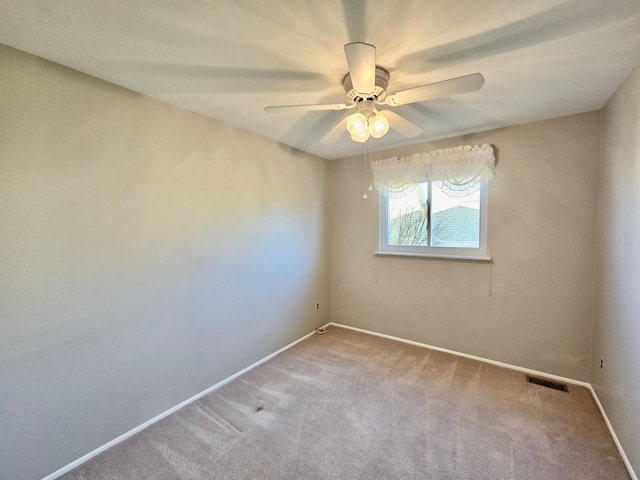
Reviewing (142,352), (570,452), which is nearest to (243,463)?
(142,352)

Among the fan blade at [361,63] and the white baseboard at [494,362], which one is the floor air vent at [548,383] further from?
the fan blade at [361,63]

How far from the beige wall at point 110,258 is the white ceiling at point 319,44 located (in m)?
0.29

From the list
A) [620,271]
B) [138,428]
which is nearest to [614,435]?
[620,271]

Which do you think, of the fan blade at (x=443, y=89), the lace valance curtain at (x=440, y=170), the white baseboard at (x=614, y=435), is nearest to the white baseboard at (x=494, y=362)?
the white baseboard at (x=614, y=435)

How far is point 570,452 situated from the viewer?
159 centimetres

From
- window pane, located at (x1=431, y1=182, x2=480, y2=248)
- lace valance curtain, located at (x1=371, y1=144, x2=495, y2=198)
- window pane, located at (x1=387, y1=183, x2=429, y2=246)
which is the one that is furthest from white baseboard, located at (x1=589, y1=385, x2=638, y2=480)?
lace valance curtain, located at (x1=371, y1=144, x2=495, y2=198)

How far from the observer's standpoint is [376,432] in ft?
5.82

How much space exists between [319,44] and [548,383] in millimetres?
3120

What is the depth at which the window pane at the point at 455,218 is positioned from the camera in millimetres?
2680

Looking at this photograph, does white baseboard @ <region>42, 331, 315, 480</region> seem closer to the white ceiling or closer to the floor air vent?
the white ceiling

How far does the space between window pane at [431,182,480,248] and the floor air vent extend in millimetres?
1256

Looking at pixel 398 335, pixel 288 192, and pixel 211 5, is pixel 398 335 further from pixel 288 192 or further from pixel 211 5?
pixel 211 5

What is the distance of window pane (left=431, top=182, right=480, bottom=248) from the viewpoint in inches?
105

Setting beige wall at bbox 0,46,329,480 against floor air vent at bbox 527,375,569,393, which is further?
floor air vent at bbox 527,375,569,393
